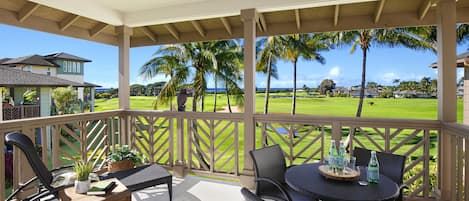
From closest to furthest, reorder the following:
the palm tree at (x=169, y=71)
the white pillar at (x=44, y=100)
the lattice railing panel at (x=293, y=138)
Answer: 1. the lattice railing panel at (x=293, y=138)
2. the white pillar at (x=44, y=100)
3. the palm tree at (x=169, y=71)

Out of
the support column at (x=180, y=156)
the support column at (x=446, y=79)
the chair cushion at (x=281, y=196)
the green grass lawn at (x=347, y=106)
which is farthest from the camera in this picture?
the green grass lawn at (x=347, y=106)

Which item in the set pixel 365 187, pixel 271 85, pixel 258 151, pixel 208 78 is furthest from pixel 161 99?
pixel 365 187

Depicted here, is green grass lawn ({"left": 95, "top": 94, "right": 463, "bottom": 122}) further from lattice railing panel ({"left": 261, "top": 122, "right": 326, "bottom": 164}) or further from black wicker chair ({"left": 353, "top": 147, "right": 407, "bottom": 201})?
black wicker chair ({"left": 353, "top": 147, "right": 407, "bottom": 201})

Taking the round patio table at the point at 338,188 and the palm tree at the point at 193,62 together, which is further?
the palm tree at the point at 193,62

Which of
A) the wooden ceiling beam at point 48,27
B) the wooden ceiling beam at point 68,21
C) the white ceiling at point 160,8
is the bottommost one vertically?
the wooden ceiling beam at point 48,27

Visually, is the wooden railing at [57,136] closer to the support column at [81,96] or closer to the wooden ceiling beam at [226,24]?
the wooden ceiling beam at [226,24]

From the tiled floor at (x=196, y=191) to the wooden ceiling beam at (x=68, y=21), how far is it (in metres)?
2.88

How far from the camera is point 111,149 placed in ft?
15.4

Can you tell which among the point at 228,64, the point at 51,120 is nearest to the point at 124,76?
the point at 51,120

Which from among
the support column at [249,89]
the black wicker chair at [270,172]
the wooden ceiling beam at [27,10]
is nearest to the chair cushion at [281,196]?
the black wicker chair at [270,172]

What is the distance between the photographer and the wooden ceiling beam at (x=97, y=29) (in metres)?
4.70

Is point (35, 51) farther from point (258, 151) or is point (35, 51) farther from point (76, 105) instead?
point (258, 151)

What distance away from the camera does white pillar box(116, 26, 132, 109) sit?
482 centimetres

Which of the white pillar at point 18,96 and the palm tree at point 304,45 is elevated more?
the palm tree at point 304,45
